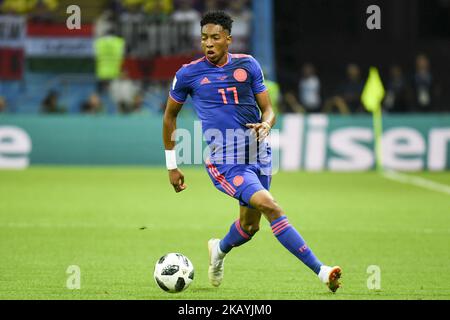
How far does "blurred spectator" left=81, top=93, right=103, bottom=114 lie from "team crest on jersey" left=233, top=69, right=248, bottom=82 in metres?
15.5

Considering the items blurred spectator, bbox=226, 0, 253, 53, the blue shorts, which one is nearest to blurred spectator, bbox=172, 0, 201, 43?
blurred spectator, bbox=226, 0, 253, 53

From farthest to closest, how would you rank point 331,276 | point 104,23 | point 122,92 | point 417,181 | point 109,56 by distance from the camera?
point 104,23 → point 122,92 → point 109,56 → point 417,181 → point 331,276

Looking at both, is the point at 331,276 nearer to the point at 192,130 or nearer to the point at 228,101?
the point at 228,101

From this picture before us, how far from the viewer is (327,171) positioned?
22.6 metres

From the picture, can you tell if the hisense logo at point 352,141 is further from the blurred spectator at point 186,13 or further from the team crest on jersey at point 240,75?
the team crest on jersey at point 240,75

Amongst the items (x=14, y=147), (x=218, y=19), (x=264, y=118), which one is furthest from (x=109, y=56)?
(x=264, y=118)

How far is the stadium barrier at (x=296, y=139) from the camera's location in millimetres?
22375

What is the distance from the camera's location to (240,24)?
27.0 m

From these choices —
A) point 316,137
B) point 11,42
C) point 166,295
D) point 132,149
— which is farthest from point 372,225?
point 11,42

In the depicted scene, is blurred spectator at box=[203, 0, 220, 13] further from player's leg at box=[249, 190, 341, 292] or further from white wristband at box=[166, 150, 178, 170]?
player's leg at box=[249, 190, 341, 292]

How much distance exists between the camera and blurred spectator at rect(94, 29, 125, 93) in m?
24.9

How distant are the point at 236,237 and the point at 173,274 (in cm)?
81

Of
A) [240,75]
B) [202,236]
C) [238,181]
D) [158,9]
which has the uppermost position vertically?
[158,9]
